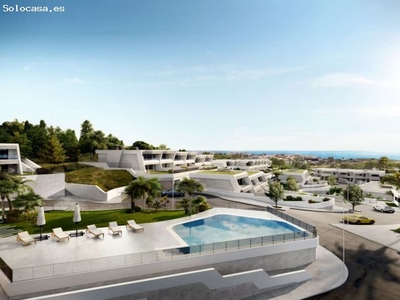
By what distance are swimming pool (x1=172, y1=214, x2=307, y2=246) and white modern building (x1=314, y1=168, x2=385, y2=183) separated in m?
86.2

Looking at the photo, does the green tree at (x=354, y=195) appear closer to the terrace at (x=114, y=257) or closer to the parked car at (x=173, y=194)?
the terrace at (x=114, y=257)

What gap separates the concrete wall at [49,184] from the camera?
33.7 m

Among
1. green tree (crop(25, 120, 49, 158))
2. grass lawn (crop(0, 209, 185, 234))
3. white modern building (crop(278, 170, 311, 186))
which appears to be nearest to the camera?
grass lawn (crop(0, 209, 185, 234))

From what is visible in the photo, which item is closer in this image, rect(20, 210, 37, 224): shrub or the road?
the road

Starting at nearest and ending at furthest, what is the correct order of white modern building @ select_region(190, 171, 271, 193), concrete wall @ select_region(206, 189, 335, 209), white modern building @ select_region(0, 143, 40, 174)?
white modern building @ select_region(0, 143, 40, 174), concrete wall @ select_region(206, 189, 335, 209), white modern building @ select_region(190, 171, 271, 193)

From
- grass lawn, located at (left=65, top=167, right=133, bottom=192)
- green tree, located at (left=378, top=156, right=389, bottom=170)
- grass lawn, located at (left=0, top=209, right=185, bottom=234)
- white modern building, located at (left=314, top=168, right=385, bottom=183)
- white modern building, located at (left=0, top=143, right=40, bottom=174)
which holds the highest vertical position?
white modern building, located at (left=0, top=143, right=40, bottom=174)

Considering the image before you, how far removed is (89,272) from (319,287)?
44.7 feet

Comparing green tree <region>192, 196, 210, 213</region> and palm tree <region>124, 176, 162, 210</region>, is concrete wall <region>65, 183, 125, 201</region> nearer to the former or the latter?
palm tree <region>124, 176, 162, 210</region>

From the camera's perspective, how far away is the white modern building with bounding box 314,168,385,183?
96.0 metres

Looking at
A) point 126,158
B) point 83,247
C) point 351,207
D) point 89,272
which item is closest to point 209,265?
point 89,272

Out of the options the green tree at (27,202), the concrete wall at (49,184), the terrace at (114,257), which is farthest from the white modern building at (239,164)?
the terrace at (114,257)

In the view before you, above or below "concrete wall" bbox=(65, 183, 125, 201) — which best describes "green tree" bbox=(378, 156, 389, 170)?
below

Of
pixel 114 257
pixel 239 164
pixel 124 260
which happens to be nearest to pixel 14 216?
pixel 114 257

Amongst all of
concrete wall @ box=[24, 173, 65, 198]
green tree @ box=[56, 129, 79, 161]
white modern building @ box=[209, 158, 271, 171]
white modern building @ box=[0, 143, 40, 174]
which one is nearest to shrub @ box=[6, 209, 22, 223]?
concrete wall @ box=[24, 173, 65, 198]
